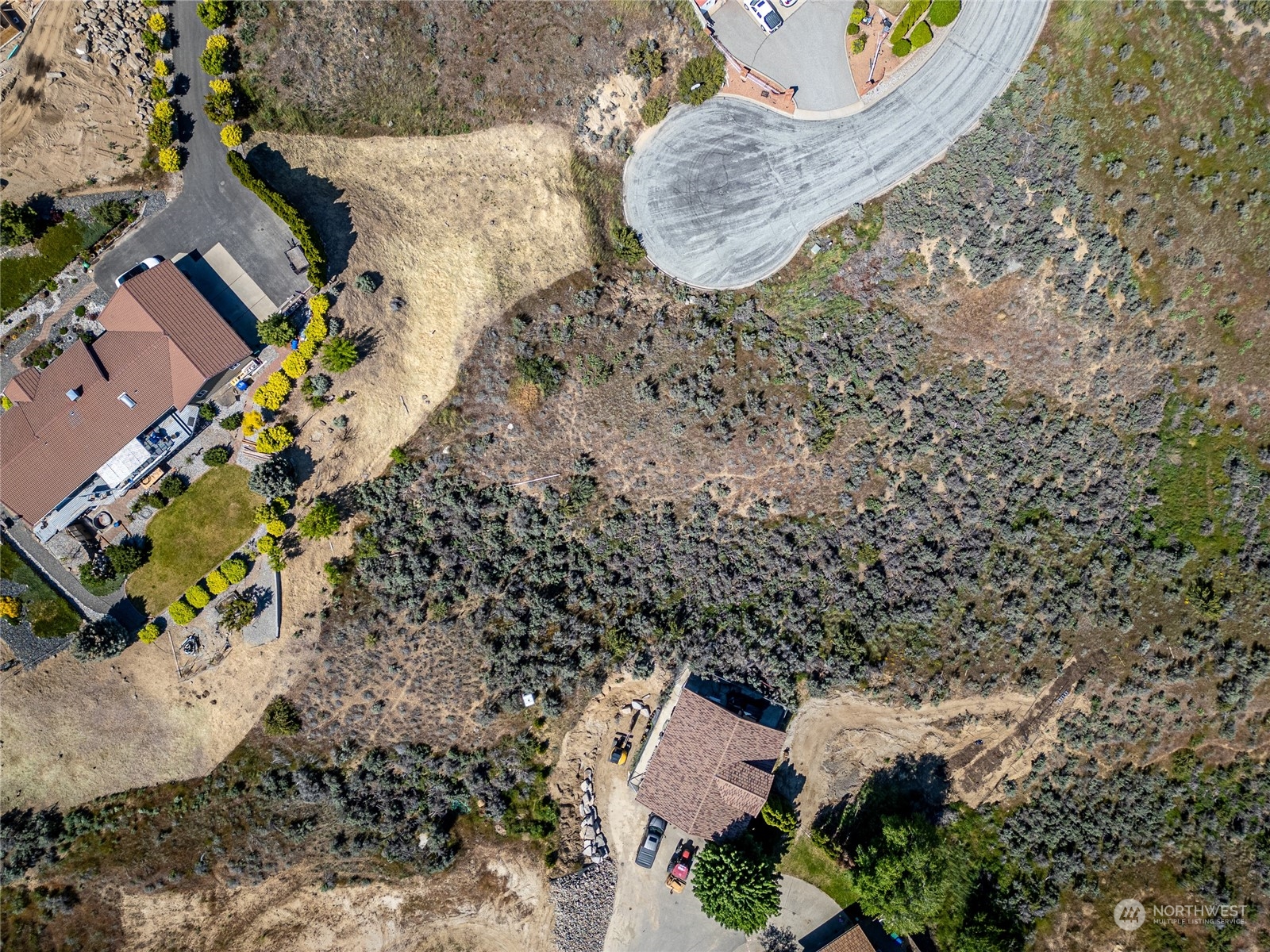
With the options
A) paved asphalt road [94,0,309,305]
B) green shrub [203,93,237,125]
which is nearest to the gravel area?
paved asphalt road [94,0,309,305]

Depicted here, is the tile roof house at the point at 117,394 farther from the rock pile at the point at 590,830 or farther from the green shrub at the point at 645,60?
the rock pile at the point at 590,830

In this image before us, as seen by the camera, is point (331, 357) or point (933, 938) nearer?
point (331, 357)

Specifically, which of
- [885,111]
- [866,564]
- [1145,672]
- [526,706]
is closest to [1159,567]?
[1145,672]

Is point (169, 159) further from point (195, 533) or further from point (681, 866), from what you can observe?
point (681, 866)

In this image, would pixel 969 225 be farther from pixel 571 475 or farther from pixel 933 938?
pixel 933 938

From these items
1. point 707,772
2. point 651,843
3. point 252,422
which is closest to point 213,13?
point 252,422

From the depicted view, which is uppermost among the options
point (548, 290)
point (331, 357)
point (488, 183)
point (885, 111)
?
point (885, 111)
